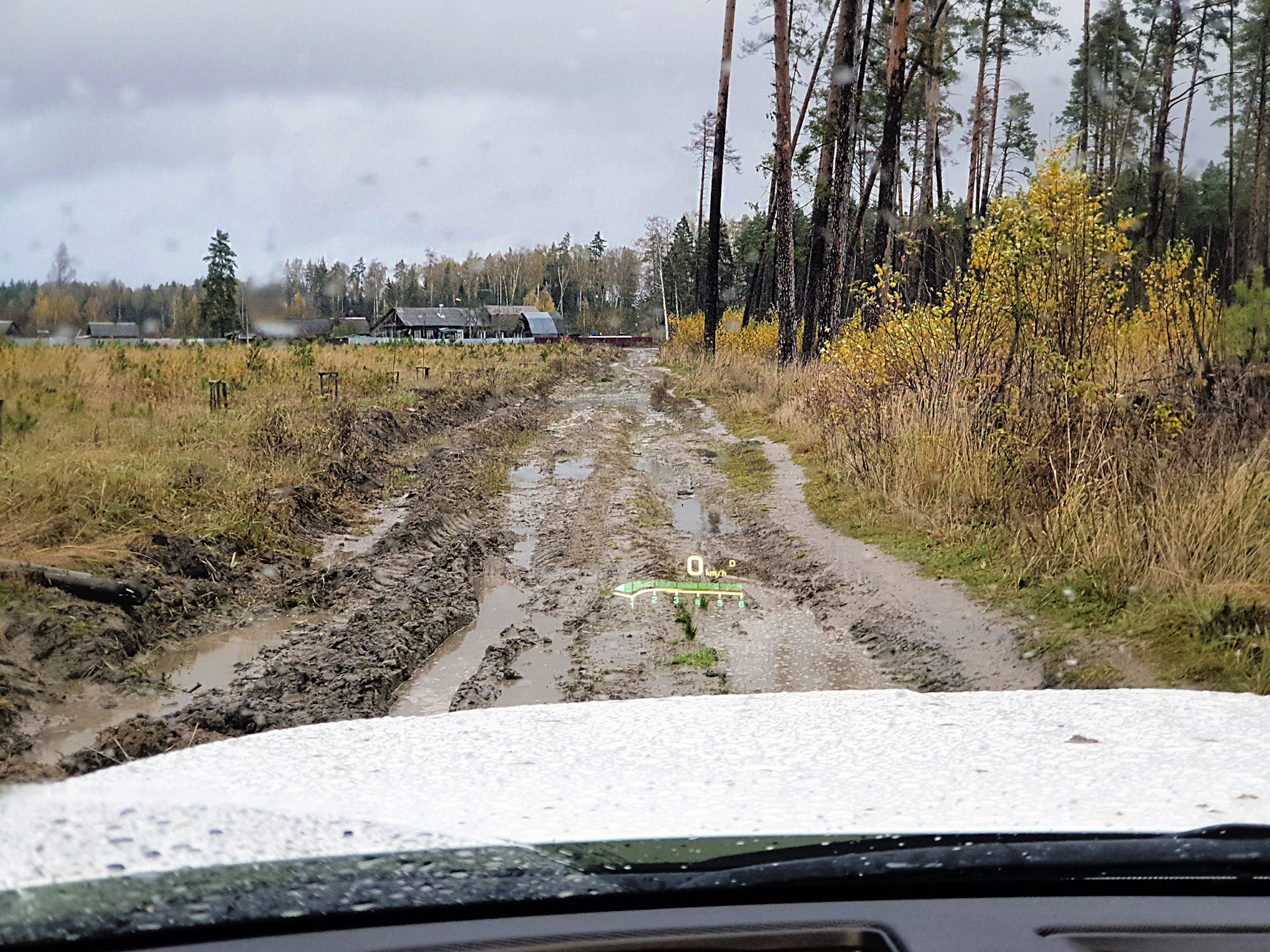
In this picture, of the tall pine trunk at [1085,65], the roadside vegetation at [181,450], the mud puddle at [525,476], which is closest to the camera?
the roadside vegetation at [181,450]

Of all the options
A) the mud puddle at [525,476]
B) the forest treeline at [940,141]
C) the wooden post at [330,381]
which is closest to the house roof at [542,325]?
the forest treeline at [940,141]

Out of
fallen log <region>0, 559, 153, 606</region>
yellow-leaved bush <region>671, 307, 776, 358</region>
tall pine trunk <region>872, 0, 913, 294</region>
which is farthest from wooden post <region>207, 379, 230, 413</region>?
yellow-leaved bush <region>671, 307, 776, 358</region>

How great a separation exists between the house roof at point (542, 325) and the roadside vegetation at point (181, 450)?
7636 cm

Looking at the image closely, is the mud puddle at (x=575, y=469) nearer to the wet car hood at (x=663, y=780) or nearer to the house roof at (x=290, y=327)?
the wet car hood at (x=663, y=780)

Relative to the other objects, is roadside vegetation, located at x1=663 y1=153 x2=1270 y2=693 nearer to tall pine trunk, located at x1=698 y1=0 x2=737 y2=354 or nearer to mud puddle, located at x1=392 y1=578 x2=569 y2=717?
mud puddle, located at x1=392 y1=578 x2=569 y2=717

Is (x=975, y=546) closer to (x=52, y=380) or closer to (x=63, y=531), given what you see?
(x=63, y=531)

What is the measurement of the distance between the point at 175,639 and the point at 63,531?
1.62 meters

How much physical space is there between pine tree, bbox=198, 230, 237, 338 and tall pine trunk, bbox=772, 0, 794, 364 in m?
60.3

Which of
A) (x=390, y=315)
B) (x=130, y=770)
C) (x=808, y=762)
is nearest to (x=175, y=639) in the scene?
(x=130, y=770)

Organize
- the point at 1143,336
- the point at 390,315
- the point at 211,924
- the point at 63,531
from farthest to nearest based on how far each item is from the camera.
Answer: the point at 390,315 → the point at 1143,336 → the point at 63,531 → the point at 211,924

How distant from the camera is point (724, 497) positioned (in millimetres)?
11258

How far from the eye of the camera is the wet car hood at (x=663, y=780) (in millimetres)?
1778

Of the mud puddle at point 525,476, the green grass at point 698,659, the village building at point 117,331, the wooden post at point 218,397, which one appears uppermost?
the village building at point 117,331

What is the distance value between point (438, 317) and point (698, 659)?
99541 mm
